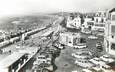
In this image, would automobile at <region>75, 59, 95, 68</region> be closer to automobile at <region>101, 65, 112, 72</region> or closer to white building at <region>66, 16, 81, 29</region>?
automobile at <region>101, 65, 112, 72</region>

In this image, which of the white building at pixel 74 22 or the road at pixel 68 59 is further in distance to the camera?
the white building at pixel 74 22

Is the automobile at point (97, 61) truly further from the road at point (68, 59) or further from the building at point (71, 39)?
the building at point (71, 39)

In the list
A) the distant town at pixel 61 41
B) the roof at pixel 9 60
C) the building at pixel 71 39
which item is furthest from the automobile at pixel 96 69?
the roof at pixel 9 60

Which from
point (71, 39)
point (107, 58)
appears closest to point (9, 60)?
point (71, 39)

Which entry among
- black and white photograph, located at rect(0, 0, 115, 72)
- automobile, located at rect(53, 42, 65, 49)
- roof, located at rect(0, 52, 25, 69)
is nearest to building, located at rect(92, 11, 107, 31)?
black and white photograph, located at rect(0, 0, 115, 72)

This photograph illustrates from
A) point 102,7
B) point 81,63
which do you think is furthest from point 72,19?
Result: point 81,63

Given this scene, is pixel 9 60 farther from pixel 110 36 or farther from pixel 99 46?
pixel 110 36

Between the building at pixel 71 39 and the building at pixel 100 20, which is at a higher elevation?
the building at pixel 100 20

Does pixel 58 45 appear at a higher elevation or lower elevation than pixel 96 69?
higher
